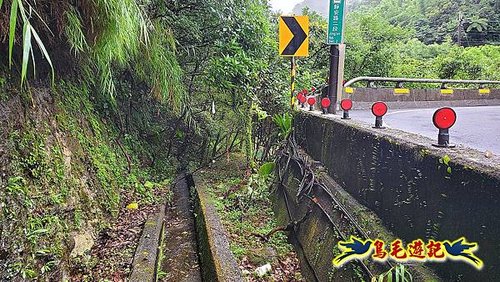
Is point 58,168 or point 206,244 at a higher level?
point 58,168

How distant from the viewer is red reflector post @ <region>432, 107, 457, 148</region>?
6.12 feet

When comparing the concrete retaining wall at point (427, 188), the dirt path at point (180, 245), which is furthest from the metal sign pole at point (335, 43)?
the dirt path at point (180, 245)

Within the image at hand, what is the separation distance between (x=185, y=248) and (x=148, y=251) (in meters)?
0.56

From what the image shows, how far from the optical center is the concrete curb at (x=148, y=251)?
3184mm

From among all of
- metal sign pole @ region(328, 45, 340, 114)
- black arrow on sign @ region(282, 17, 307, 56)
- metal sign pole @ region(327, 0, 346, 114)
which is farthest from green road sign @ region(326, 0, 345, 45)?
black arrow on sign @ region(282, 17, 307, 56)

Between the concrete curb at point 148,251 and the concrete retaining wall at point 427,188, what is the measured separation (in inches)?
82.6

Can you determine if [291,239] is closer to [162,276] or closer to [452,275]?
[162,276]

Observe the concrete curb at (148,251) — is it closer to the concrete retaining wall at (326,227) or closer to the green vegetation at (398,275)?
the concrete retaining wall at (326,227)

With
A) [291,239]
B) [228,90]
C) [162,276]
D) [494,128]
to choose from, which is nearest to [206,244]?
[162,276]

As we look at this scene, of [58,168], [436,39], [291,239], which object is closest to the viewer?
[58,168]

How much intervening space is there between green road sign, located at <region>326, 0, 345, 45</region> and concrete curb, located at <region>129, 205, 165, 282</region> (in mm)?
3378

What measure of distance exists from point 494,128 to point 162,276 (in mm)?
4678

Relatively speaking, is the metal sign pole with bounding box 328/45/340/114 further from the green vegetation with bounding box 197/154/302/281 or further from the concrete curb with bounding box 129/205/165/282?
the concrete curb with bounding box 129/205/165/282

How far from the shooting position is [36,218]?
2.60 m
